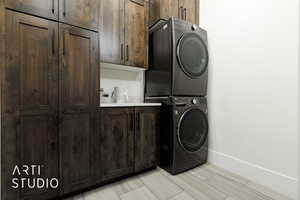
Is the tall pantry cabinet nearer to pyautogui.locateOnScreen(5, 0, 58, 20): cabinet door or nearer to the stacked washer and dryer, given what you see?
pyautogui.locateOnScreen(5, 0, 58, 20): cabinet door

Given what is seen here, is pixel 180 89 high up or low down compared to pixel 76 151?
up

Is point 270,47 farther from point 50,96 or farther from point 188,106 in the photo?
point 50,96

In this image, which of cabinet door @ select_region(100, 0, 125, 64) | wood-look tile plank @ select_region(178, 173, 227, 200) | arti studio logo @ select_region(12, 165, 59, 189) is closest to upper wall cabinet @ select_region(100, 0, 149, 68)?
cabinet door @ select_region(100, 0, 125, 64)

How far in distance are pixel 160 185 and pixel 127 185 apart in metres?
0.34

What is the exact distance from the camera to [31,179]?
109 centimetres

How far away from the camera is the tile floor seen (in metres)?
1.34

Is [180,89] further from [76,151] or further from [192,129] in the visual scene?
[76,151]

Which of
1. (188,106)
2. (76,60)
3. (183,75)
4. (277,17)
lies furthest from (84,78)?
(277,17)

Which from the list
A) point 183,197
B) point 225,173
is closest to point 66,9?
point 183,197

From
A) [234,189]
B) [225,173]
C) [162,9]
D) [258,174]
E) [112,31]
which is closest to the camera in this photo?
[234,189]

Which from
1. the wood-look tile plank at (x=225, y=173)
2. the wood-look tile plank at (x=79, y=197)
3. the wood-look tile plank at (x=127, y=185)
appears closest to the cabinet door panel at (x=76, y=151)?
the wood-look tile plank at (x=79, y=197)

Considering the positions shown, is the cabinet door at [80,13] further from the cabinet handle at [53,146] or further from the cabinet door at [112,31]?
the cabinet handle at [53,146]

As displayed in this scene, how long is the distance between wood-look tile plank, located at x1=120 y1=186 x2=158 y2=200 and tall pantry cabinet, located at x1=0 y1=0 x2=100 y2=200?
0.35 m

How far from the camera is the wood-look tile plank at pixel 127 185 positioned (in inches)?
56.2
